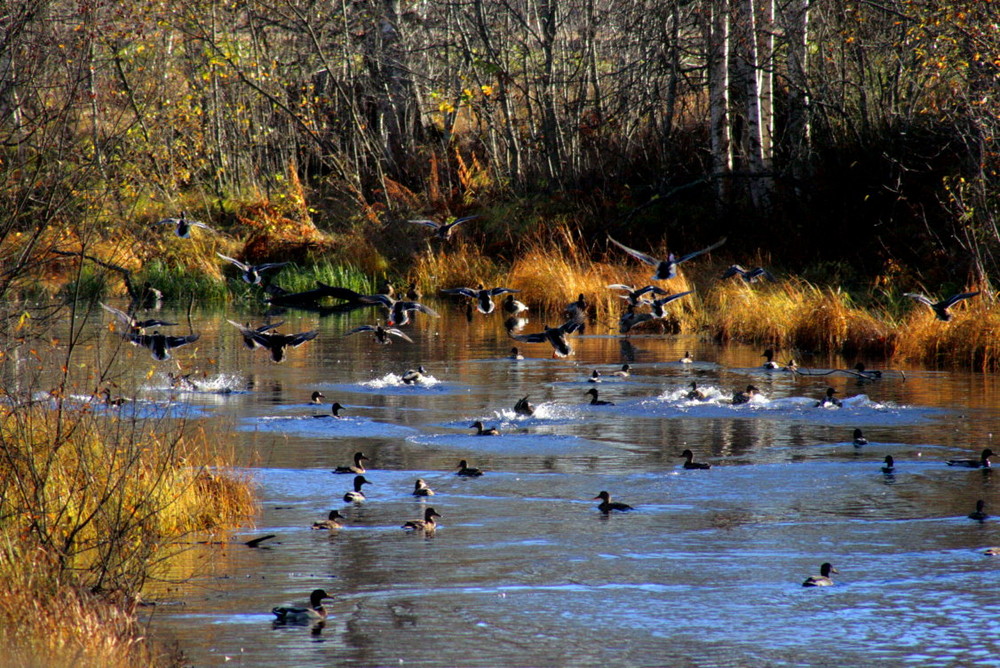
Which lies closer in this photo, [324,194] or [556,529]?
[556,529]

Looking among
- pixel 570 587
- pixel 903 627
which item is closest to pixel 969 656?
pixel 903 627

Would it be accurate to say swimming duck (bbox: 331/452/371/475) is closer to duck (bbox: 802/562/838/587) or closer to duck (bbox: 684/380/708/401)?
duck (bbox: 802/562/838/587)

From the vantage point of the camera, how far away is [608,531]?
10.2m

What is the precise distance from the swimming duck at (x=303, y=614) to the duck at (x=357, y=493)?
327 cm

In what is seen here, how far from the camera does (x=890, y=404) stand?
54.5 ft

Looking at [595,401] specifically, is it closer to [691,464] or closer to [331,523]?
[691,464]

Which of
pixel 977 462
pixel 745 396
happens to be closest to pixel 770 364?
pixel 745 396

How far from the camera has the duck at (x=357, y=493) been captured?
36.5 ft

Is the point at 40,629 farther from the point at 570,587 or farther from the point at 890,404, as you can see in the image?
the point at 890,404

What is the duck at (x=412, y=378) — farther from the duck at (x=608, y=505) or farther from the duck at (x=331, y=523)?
the duck at (x=331, y=523)

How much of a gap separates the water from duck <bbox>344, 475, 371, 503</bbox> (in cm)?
13

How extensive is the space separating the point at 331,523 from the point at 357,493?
3.51ft

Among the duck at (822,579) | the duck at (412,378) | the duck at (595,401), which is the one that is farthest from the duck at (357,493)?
the duck at (412,378)

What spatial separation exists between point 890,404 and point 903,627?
30.2ft
